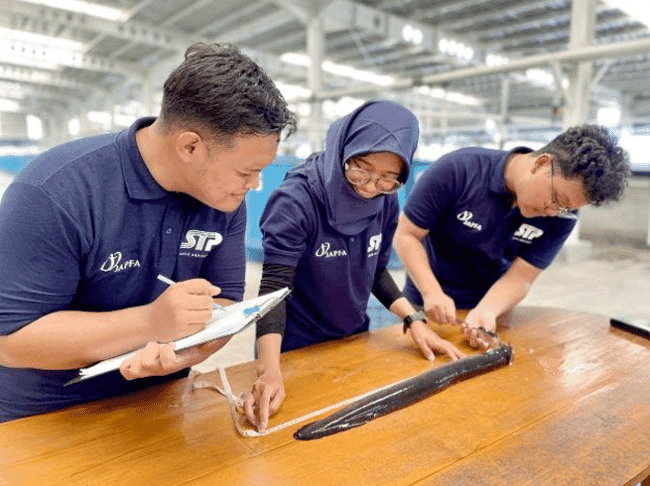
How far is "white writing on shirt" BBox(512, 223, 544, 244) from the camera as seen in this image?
5.56 feet

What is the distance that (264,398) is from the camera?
1.02 metres

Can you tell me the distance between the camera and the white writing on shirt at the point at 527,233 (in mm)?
1694

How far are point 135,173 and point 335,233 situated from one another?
1.94 feet

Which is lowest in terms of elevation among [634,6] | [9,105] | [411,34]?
[634,6]

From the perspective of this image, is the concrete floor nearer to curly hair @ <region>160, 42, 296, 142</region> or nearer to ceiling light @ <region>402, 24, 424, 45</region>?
curly hair @ <region>160, 42, 296, 142</region>

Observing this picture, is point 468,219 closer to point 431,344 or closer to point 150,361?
point 431,344

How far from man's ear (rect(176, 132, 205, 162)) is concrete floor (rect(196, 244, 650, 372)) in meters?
2.25

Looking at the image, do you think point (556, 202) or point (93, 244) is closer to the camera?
point (93, 244)

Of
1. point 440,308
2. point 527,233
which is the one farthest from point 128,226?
point 527,233

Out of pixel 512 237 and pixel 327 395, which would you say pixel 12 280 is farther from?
pixel 512 237

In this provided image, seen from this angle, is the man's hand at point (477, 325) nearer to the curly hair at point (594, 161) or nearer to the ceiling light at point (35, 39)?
the curly hair at point (594, 161)

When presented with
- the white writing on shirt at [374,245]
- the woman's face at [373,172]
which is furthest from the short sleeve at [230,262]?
the white writing on shirt at [374,245]

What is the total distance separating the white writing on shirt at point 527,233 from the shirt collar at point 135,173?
1.26 metres

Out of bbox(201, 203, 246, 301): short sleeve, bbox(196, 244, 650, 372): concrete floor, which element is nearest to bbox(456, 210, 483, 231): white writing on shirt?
bbox(201, 203, 246, 301): short sleeve
